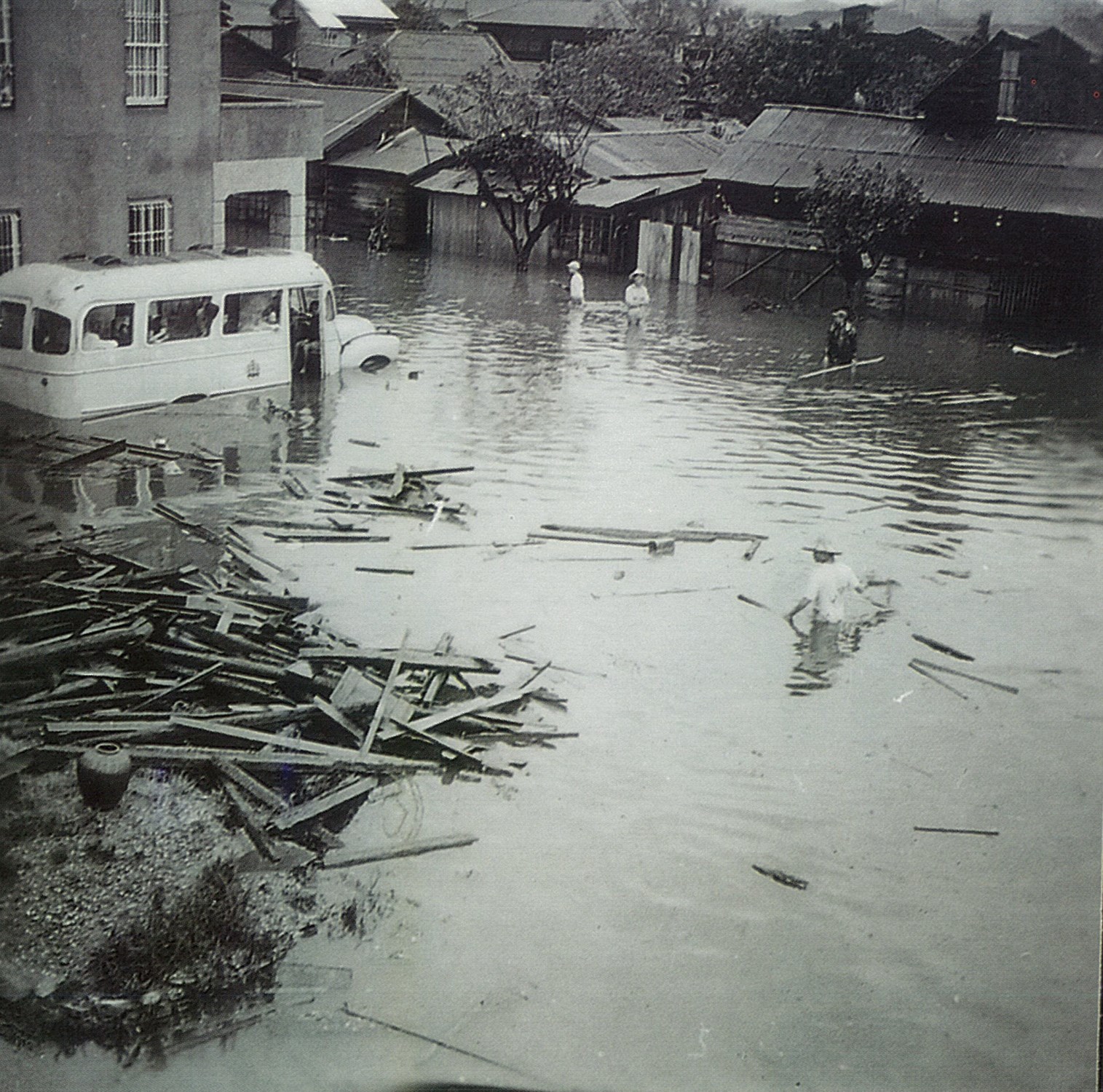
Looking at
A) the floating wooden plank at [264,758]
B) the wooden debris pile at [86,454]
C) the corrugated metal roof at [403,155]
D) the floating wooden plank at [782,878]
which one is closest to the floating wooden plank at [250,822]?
the floating wooden plank at [264,758]

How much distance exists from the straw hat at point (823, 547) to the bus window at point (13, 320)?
3.22 m

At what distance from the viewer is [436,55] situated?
5266 millimetres

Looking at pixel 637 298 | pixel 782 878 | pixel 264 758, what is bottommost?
pixel 782 878

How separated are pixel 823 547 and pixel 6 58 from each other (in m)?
3.61

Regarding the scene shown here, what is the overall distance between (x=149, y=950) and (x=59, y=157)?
2884mm

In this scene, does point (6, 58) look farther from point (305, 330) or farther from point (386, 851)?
point (386, 851)

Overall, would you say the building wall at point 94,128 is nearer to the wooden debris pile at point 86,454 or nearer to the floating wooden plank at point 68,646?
the wooden debris pile at point 86,454

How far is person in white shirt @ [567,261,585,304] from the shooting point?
5.71 m

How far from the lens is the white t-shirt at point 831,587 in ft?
17.2

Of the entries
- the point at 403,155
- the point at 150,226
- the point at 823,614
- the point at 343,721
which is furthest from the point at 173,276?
the point at 823,614

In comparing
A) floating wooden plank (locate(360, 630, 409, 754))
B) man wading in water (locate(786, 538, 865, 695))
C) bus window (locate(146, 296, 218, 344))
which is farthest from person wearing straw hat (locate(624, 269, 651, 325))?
floating wooden plank (locate(360, 630, 409, 754))

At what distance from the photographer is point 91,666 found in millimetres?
4977

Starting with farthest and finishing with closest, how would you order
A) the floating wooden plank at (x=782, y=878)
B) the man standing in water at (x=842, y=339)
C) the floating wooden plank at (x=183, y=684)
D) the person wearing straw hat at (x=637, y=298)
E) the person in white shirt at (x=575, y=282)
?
1. the person wearing straw hat at (x=637, y=298)
2. the man standing in water at (x=842, y=339)
3. the person in white shirt at (x=575, y=282)
4. the floating wooden plank at (x=183, y=684)
5. the floating wooden plank at (x=782, y=878)

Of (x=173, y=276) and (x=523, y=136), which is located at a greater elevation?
(x=523, y=136)
